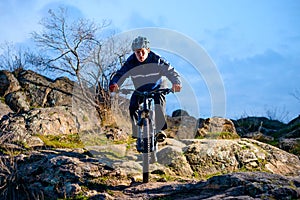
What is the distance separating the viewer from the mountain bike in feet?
19.1

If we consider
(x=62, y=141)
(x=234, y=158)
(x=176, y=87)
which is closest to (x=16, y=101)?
(x=62, y=141)

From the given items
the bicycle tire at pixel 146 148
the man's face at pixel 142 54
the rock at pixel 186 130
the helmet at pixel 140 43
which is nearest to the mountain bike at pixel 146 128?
the bicycle tire at pixel 146 148

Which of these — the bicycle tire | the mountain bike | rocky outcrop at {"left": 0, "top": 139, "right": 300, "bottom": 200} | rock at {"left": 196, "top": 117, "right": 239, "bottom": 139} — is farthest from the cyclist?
rock at {"left": 196, "top": 117, "right": 239, "bottom": 139}

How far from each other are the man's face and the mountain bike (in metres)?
0.54

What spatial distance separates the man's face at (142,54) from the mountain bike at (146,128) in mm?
539

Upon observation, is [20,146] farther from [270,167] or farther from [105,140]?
[270,167]

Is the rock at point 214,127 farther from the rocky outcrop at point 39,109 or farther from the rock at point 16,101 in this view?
the rock at point 16,101

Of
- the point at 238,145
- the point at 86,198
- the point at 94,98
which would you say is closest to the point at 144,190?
the point at 86,198

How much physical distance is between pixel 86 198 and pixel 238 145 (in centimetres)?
391

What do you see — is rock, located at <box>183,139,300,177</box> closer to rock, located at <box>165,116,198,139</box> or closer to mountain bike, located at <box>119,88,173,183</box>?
mountain bike, located at <box>119,88,173,183</box>

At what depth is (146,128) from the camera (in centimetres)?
Answer: 582

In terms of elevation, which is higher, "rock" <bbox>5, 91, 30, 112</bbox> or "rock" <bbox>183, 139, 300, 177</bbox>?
"rock" <bbox>5, 91, 30, 112</bbox>

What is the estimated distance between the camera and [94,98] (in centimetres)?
1485

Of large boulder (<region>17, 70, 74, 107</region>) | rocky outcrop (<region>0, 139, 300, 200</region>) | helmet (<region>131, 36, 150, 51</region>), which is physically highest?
large boulder (<region>17, 70, 74, 107</region>)
